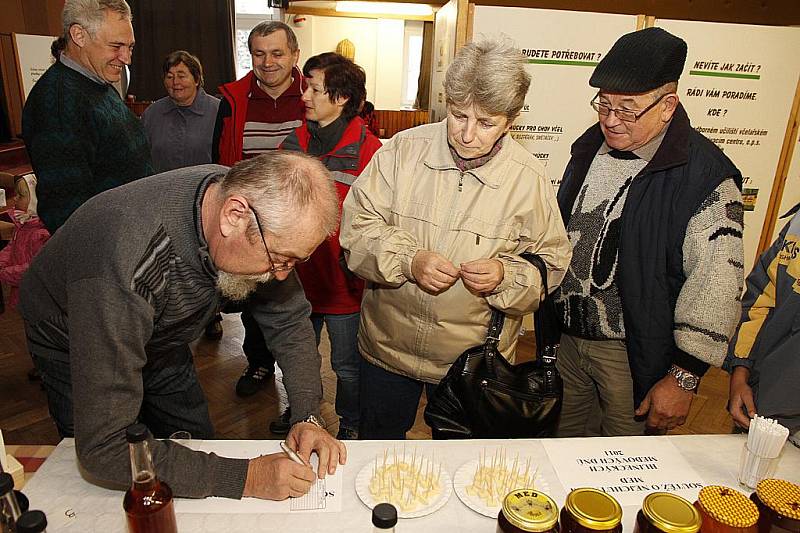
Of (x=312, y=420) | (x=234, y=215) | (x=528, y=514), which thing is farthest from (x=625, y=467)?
(x=234, y=215)

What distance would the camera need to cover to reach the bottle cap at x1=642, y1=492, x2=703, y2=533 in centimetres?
76

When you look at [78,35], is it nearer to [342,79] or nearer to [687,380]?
[342,79]

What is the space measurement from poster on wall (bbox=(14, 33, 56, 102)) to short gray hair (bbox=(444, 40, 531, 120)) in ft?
17.4

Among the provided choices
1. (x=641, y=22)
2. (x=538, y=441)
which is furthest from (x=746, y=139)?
(x=538, y=441)

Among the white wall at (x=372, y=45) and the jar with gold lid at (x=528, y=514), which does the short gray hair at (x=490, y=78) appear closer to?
the jar with gold lid at (x=528, y=514)

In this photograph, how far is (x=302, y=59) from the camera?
7.25 m

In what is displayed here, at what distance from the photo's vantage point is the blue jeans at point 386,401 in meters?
1.80

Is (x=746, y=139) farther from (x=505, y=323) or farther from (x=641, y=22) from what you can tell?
(x=505, y=323)

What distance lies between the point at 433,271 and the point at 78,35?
1592mm

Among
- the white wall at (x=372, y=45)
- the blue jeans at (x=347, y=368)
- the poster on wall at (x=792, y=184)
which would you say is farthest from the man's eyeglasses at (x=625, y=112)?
the white wall at (x=372, y=45)

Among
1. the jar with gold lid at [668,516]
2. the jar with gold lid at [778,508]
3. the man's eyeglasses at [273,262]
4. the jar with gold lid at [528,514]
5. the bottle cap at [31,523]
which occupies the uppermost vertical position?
the man's eyeglasses at [273,262]

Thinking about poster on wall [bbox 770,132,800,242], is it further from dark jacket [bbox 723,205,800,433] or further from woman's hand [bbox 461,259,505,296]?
woman's hand [bbox 461,259,505,296]

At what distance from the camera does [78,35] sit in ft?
6.59

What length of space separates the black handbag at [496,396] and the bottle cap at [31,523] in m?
1.05
